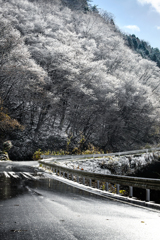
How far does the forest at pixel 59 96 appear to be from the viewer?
31844 mm

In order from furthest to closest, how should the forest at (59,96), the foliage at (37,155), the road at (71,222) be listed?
the foliage at (37,155)
the forest at (59,96)
the road at (71,222)

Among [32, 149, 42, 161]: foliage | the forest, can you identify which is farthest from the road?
[32, 149, 42, 161]: foliage

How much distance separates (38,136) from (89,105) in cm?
1074

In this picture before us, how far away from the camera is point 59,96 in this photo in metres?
39.4

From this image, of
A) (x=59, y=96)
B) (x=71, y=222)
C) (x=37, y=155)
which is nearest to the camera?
(x=71, y=222)

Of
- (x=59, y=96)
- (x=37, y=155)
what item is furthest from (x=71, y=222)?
(x=59, y=96)

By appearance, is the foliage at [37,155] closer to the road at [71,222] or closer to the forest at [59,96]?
the forest at [59,96]

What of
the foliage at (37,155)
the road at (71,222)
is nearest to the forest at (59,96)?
the foliage at (37,155)

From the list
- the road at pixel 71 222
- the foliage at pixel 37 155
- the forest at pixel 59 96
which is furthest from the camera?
the foliage at pixel 37 155

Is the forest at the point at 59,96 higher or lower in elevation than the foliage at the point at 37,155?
higher

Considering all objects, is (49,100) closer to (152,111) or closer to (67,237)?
(152,111)

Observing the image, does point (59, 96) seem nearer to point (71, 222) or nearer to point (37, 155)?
point (37, 155)

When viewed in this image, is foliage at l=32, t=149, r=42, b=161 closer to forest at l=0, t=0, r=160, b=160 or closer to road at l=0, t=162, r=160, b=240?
→ forest at l=0, t=0, r=160, b=160

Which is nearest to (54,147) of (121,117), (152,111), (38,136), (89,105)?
(38,136)
